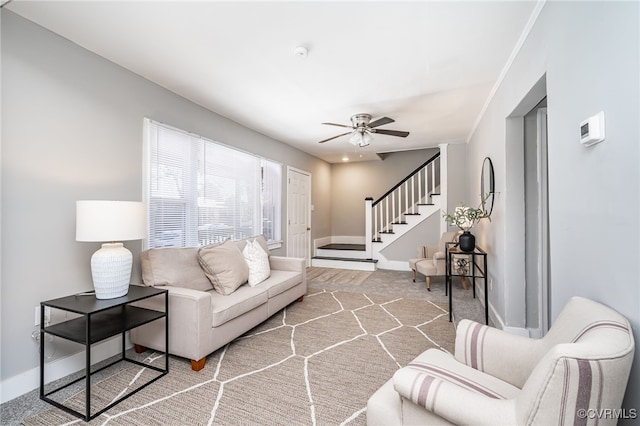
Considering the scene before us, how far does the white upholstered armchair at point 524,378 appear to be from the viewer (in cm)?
82

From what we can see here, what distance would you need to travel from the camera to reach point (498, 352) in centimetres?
139

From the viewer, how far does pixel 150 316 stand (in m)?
2.19

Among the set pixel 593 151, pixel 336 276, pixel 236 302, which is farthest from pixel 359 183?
pixel 593 151

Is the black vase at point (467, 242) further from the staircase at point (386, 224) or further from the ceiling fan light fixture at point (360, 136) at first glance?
the staircase at point (386, 224)

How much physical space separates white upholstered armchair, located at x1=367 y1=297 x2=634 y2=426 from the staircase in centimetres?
454

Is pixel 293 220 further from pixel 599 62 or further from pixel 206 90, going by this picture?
pixel 599 62

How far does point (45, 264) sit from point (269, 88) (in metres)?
2.47

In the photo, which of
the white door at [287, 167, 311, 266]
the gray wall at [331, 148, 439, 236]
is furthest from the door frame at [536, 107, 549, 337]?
the gray wall at [331, 148, 439, 236]

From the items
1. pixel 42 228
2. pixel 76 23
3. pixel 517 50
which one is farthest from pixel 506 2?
pixel 42 228

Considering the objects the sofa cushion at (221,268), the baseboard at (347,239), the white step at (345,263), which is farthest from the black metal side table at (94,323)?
the baseboard at (347,239)

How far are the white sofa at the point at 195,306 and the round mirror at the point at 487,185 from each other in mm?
2547

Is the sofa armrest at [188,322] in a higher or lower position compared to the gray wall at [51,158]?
lower

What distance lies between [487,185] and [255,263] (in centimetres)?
292

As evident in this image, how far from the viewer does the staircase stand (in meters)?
5.88
